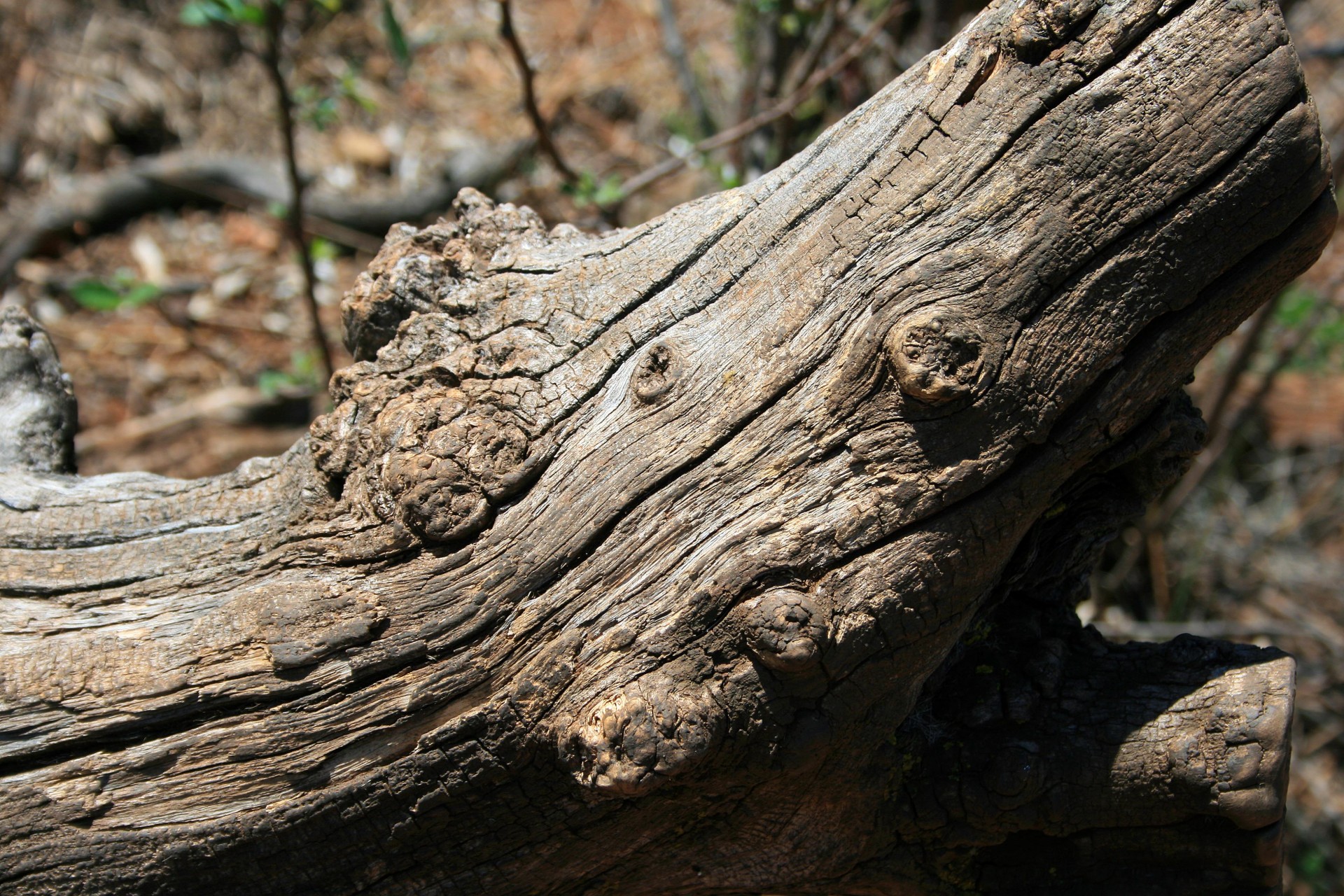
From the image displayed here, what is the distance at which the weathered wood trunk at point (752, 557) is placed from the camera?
1390 millimetres

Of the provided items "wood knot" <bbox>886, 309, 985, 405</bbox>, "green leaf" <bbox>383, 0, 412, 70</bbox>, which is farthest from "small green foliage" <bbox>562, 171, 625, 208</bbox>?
"wood knot" <bbox>886, 309, 985, 405</bbox>

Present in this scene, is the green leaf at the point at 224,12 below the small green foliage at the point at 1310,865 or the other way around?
the other way around

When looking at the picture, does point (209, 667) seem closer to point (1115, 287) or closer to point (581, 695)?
point (581, 695)

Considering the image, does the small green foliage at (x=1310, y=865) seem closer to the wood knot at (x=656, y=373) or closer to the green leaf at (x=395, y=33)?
the wood knot at (x=656, y=373)

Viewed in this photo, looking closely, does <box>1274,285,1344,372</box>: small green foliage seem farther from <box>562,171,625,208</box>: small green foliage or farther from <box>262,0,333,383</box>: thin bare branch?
<box>262,0,333,383</box>: thin bare branch

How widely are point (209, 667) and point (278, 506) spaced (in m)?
0.30

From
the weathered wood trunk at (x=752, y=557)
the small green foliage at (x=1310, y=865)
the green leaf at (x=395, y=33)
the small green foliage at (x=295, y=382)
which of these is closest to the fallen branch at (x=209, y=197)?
the small green foliage at (x=295, y=382)

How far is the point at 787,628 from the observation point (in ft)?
4.59

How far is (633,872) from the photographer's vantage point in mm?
1710

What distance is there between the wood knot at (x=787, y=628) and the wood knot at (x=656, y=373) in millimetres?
364

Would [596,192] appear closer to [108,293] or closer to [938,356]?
[108,293]

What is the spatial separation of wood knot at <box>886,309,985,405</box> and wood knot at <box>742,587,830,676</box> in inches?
13.4

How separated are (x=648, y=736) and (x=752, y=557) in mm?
300

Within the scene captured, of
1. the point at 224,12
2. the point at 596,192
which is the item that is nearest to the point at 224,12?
the point at 224,12
